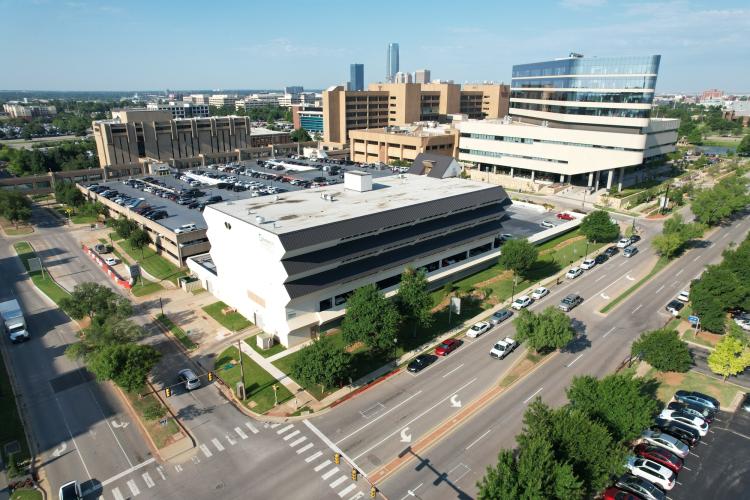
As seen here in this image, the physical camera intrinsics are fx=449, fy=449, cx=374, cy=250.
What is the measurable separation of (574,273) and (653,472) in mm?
42348

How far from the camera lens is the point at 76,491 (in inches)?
1303

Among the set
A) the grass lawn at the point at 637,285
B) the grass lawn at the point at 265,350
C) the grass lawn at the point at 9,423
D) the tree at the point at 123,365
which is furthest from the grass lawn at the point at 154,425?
the grass lawn at the point at 637,285

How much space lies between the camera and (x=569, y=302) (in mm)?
62906

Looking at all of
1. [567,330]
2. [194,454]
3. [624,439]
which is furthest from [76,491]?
[567,330]

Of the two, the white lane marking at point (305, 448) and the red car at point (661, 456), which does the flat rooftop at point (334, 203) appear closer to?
the white lane marking at point (305, 448)

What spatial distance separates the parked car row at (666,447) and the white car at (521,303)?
21.9 metres

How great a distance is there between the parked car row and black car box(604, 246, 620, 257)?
41.2m

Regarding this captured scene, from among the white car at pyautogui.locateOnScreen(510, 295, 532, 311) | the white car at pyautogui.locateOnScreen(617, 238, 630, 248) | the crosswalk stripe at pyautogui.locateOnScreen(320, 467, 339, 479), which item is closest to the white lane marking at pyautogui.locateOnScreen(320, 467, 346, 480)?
the crosswalk stripe at pyautogui.locateOnScreen(320, 467, 339, 479)

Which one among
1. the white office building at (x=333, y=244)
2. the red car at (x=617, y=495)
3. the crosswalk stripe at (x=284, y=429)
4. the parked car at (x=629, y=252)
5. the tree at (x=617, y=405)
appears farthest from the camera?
the parked car at (x=629, y=252)

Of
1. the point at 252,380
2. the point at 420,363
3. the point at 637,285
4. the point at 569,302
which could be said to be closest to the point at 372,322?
the point at 420,363

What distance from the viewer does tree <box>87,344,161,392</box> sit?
4022cm

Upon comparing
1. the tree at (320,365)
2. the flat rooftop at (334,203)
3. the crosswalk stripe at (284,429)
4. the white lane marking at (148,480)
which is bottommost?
the white lane marking at (148,480)

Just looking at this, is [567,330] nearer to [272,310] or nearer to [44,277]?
[272,310]

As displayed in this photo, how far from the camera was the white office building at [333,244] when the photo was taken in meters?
51.0
